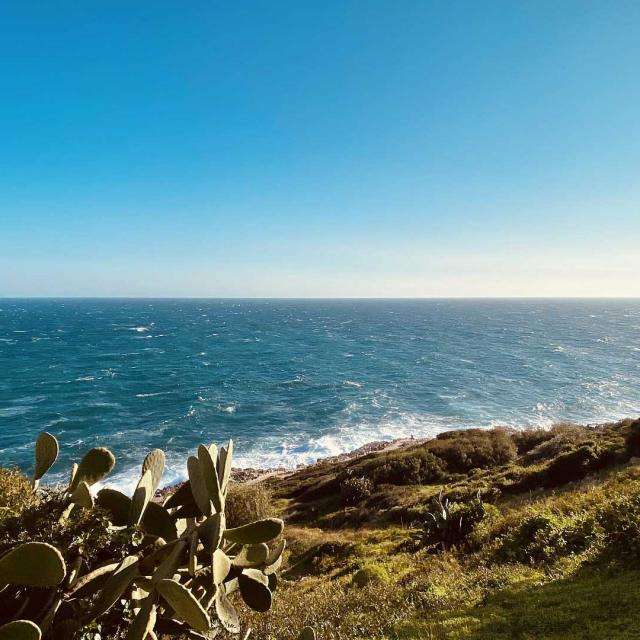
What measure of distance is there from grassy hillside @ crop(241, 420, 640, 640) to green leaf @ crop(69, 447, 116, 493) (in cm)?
487

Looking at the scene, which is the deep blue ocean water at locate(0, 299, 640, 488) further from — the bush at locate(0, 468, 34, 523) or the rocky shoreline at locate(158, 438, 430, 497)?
the bush at locate(0, 468, 34, 523)

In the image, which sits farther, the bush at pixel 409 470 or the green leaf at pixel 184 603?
the bush at pixel 409 470

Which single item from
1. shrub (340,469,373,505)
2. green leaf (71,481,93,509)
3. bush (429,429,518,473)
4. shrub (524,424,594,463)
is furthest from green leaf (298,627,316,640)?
bush (429,429,518,473)

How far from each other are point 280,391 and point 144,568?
5695 cm

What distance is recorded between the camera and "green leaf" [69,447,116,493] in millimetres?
5363

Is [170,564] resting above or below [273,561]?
above

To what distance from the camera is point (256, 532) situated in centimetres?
512

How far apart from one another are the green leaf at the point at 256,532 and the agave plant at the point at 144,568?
0.01m

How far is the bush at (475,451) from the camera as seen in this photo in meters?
30.9

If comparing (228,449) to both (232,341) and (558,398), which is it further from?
(232,341)

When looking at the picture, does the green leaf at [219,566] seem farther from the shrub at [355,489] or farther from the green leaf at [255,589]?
the shrub at [355,489]

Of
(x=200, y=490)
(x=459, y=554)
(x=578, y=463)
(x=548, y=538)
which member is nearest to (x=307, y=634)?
(x=200, y=490)

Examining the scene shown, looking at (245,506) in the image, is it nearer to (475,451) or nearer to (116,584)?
(116,584)

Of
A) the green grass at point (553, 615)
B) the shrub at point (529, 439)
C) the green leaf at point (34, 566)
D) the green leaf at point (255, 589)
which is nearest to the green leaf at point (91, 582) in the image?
the green leaf at point (34, 566)
